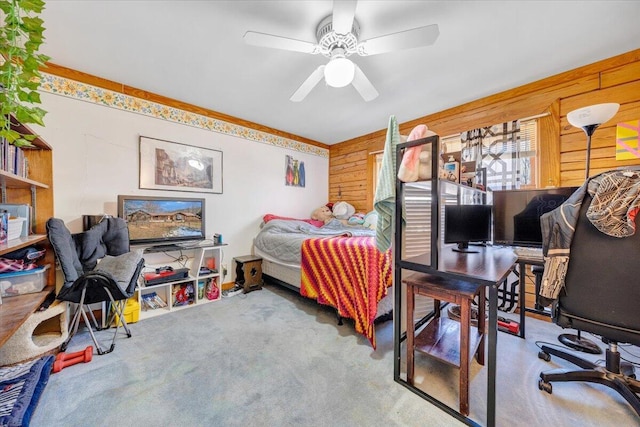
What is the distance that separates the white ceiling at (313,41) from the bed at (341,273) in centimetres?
165

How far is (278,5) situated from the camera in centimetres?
155

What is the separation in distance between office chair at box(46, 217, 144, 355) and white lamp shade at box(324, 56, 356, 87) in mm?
2164

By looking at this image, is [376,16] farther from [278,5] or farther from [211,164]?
[211,164]

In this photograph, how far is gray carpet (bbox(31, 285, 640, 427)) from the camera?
1256mm

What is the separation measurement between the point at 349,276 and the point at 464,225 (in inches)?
40.8

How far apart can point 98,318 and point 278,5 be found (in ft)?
10.2

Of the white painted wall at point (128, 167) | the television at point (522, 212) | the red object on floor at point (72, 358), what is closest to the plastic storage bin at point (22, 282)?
the red object on floor at point (72, 358)

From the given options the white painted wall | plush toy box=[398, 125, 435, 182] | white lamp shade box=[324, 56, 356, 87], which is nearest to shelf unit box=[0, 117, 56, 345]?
the white painted wall

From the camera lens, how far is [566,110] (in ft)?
7.65

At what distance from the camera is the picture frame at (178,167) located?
271cm

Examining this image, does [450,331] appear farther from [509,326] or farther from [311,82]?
[311,82]

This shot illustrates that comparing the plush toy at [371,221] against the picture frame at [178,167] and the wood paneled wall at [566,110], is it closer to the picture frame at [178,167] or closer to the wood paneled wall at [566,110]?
the wood paneled wall at [566,110]

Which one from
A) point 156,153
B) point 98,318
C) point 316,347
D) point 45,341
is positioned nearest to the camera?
point 45,341

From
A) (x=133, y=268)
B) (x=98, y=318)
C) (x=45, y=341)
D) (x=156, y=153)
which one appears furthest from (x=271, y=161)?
(x=45, y=341)
